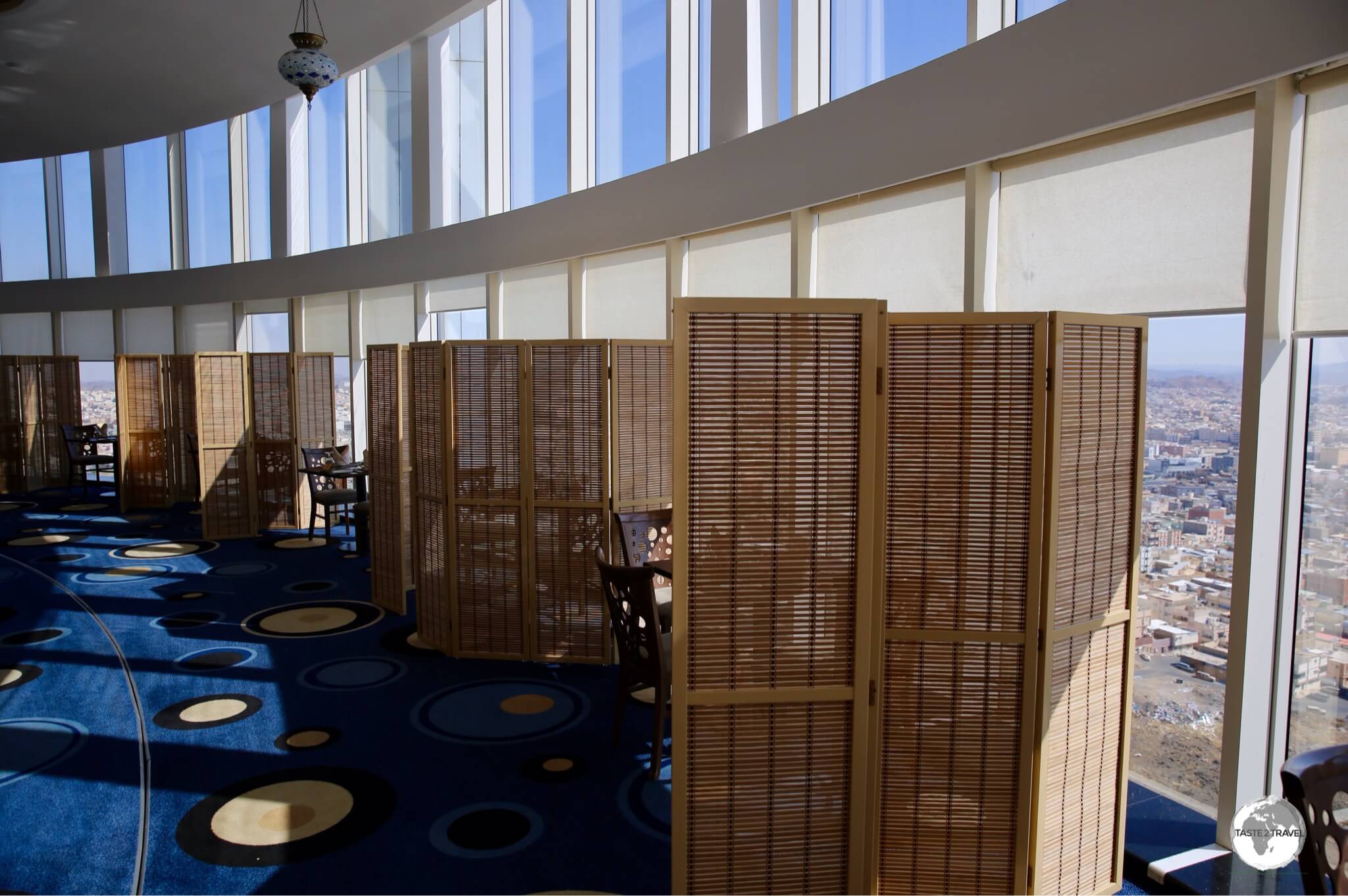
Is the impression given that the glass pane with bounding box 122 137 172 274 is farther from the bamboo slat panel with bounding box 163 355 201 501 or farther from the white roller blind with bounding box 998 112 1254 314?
the white roller blind with bounding box 998 112 1254 314

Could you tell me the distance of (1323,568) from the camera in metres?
3.00

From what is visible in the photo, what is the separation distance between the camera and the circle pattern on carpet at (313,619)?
19.4 feet

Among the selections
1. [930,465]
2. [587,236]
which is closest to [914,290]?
[930,465]

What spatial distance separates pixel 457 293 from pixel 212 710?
230 inches

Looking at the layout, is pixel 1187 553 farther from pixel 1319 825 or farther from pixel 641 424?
pixel 641 424

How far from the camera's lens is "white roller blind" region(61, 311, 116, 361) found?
13281 millimetres

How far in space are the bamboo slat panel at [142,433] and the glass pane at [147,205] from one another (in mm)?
3439

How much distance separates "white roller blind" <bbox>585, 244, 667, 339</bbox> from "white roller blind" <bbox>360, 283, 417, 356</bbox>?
3.17 m

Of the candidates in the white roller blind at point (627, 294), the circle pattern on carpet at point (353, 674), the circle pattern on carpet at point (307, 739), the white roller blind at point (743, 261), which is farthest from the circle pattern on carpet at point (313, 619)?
the white roller blind at point (743, 261)

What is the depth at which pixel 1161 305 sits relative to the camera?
346cm

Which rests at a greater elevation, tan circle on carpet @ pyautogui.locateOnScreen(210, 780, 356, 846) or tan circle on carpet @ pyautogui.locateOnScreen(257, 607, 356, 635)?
tan circle on carpet @ pyautogui.locateOnScreen(257, 607, 356, 635)

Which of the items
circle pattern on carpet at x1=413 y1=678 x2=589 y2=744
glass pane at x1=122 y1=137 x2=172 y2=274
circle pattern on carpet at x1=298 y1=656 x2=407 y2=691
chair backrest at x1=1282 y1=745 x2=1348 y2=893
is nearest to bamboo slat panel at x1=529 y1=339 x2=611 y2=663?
circle pattern on carpet at x1=413 y1=678 x2=589 y2=744

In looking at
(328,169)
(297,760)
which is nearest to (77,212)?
(328,169)

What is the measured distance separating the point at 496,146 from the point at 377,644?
5432 mm
